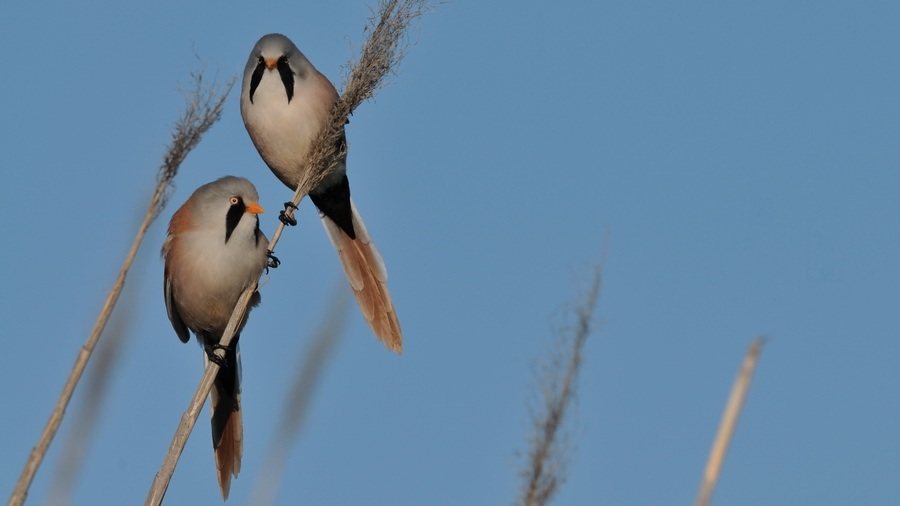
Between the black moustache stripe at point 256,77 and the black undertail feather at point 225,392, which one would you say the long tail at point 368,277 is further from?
the black moustache stripe at point 256,77

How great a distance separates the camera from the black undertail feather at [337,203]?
5062 mm

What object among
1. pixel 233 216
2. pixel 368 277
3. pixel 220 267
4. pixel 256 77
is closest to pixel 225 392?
pixel 220 267

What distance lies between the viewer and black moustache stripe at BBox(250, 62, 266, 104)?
444cm

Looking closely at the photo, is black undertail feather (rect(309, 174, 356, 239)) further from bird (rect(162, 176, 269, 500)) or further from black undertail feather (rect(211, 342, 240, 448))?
black undertail feather (rect(211, 342, 240, 448))

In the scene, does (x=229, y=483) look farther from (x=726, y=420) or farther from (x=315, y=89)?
(x=726, y=420)

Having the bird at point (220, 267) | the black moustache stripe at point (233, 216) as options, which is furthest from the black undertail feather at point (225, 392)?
the black moustache stripe at point (233, 216)

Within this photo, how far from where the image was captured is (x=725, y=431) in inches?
70.4

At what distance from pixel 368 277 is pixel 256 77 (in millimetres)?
1144

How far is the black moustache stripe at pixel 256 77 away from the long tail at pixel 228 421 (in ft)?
3.60

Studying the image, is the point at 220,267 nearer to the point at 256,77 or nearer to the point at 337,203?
the point at 256,77

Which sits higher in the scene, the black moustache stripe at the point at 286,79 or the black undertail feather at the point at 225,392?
the black moustache stripe at the point at 286,79

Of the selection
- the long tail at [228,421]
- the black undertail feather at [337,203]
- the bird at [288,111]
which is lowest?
the long tail at [228,421]

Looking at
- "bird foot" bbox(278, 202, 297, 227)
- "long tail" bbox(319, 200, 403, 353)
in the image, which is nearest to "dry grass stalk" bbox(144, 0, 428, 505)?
"bird foot" bbox(278, 202, 297, 227)

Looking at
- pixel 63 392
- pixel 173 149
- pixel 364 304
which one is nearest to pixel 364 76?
pixel 173 149
